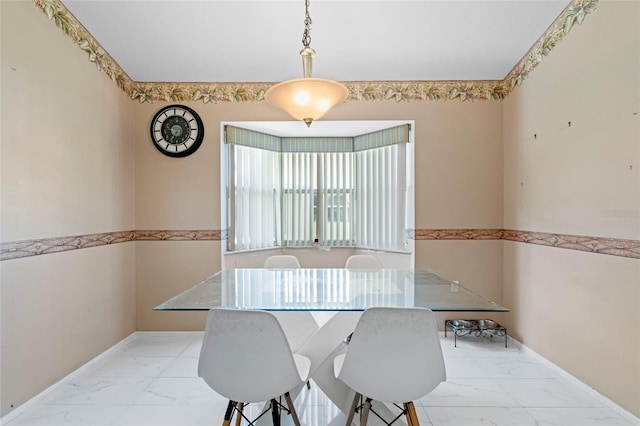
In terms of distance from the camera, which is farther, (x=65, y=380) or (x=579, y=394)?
(x=65, y=380)

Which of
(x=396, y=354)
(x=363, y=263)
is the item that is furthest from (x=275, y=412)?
(x=363, y=263)

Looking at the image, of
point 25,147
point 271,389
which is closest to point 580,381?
point 271,389

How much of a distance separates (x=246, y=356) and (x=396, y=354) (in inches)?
25.0

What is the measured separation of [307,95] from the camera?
177 centimetres

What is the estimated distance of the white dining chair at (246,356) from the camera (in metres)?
1.32

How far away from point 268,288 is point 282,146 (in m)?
2.48

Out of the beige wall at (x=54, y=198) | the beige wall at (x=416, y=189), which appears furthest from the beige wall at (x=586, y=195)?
the beige wall at (x=54, y=198)

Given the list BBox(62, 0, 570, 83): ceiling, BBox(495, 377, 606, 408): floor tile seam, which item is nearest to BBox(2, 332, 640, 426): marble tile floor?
BBox(495, 377, 606, 408): floor tile seam

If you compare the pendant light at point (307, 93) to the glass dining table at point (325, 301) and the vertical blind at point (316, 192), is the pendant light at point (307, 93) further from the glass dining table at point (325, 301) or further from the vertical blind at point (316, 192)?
the vertical blind at point (316, 192)

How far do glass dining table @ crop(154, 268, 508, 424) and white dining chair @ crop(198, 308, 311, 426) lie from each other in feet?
0.70

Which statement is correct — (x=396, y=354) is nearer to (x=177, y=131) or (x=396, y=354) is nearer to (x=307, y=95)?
→ (x=307, y=95)

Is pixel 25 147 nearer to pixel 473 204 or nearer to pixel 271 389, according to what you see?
pixel 271 389

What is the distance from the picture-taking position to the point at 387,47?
277 centimetres

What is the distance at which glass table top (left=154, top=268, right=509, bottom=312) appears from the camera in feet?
5.27
